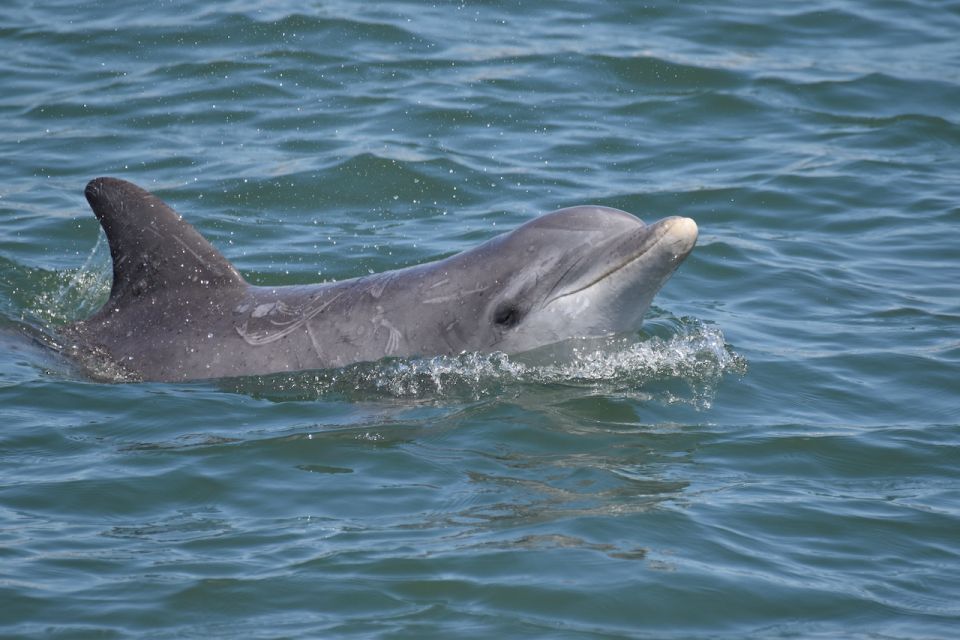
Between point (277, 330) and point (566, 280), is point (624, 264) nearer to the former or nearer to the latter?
point (566, 280)

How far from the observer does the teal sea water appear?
8.02m

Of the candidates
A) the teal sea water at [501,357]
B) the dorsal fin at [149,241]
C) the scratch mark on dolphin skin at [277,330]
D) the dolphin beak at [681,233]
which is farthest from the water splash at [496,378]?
the dolphin beak at [681,233]

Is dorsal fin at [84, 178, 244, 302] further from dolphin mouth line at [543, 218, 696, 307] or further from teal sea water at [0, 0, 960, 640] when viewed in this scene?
dolphin mouth line at [543, 218, 696, 307]

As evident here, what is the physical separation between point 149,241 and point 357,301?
1640 millimetres

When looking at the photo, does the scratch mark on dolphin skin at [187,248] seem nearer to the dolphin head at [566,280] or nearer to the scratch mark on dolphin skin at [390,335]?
the scratch mark on dolphin skin at [390,335]

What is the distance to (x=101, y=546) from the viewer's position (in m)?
8.41

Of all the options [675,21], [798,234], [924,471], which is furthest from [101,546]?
[675,21]

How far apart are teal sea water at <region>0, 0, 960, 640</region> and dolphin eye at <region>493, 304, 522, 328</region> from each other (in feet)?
0.99

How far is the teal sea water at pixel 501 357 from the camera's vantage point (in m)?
8.02

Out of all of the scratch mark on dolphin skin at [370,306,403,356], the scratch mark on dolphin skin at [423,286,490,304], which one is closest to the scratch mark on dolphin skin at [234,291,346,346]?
the scratch mark on dolphin skin at [370,306,403,356]

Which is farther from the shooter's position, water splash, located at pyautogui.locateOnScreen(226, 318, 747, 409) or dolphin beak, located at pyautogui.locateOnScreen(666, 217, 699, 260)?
water splash, located at pyautogui.locateOnScreen(226, 318, 747, 409)

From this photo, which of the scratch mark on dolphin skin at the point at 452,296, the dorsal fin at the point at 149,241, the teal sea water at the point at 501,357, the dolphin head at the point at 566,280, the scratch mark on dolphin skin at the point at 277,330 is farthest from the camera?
the dorsal fin at the point at 149,241

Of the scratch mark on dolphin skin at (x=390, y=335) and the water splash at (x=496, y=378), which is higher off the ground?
the scratch mark on dolphin skin at (x=390, y=335)

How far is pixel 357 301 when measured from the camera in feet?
36.2
